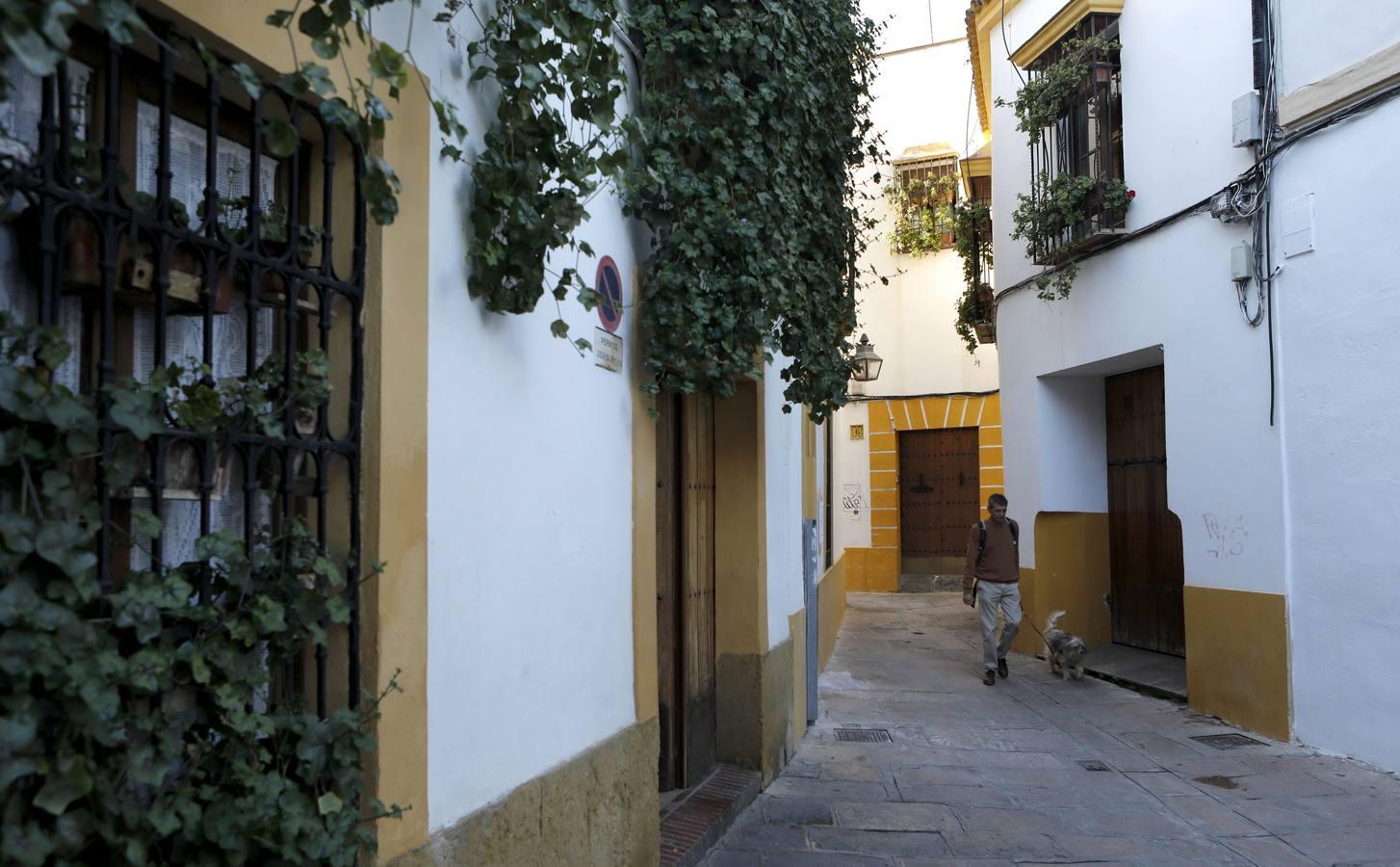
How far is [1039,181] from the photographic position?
33.3ft

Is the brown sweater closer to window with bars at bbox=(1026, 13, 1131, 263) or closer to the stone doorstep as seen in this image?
window with bars at bbox=(1026, 13, 1131, 263)

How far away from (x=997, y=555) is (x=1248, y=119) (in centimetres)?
422

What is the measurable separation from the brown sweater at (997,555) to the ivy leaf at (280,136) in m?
8.41

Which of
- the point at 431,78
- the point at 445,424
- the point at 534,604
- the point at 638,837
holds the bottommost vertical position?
the point at 638,837

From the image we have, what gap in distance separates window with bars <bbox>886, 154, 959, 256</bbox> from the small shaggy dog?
928cm

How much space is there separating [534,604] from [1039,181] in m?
8.48

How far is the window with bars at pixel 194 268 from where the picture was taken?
176 cm

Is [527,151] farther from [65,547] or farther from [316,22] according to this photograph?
[65,547]

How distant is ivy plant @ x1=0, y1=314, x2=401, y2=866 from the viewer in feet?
5.11

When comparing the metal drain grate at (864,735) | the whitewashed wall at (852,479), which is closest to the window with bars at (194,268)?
the metal drain grate at (864,735)

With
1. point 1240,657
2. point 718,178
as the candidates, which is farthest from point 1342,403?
point 718,178

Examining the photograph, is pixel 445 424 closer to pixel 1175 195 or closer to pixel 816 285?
pixel 816 285

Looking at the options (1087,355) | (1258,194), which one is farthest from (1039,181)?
(1258,194)

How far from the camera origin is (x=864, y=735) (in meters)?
7.42
